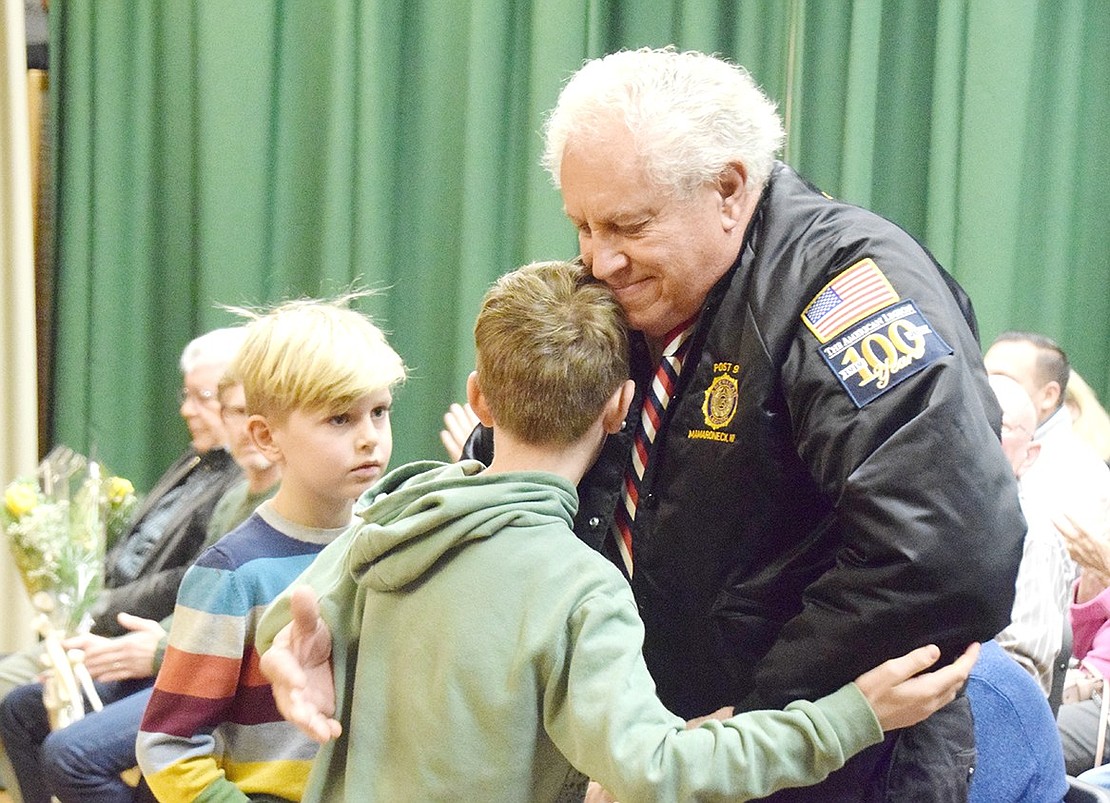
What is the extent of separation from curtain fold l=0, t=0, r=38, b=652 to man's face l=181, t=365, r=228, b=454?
1519 millimetres

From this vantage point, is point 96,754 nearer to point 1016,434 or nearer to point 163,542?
point 163,542

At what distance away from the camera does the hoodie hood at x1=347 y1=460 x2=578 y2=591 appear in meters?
1.41

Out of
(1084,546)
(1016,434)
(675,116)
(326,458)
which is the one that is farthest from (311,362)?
(1084,546)

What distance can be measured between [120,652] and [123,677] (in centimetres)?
6

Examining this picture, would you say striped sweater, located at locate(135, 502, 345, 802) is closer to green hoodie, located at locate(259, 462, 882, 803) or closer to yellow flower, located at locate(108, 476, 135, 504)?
green hoodie, located at locate(259, 462, 882, 803)

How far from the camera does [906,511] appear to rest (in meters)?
1.42

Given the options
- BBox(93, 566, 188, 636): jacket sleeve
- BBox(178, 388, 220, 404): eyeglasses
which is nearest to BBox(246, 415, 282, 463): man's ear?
BBox(93, 566, 188, 636): jacket sleeve

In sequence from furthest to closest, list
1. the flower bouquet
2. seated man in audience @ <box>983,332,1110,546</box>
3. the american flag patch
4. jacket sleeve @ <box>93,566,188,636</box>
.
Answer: seated man in audience @ <box>983,332,1110,546</box> → jacket sleeve @ <box>93,566,188,636</box> → the flower bouquet → the american flag patch

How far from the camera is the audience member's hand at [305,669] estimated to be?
1.42 meters

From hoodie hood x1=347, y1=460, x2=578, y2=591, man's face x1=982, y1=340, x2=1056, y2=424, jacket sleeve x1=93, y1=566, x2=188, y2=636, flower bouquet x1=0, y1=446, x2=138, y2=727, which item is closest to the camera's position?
hoodie hood x1=347, y1=460, x2=578, y2=591

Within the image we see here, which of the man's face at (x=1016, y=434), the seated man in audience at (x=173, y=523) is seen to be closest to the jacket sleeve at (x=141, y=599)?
the seated man in audience at (x=173, y=523)

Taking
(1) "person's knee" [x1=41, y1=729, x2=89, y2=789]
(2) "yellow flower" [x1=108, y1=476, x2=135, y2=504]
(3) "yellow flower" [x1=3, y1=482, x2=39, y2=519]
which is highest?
(3) "yellow flower" [x1=3, y1=482, x2=39, y2=519]

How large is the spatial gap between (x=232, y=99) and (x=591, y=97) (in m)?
3.13

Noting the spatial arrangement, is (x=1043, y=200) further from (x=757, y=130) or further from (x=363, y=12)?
(x=757, y=130)
